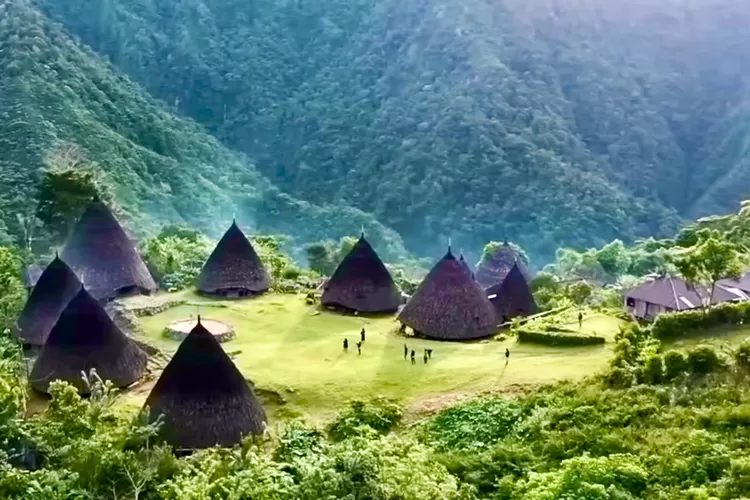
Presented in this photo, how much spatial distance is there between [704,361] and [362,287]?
11.5 m

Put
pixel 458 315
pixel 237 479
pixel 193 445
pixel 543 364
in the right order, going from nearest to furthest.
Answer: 1. pixel 237 479
2. pixel 193 445
3. pixel 543 364
4. pixel 458 315

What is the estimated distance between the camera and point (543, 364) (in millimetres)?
18625

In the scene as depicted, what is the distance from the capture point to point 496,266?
34.9 m

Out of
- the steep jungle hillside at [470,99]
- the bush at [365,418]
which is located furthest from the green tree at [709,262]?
the steep jungle hillside at [470,99]

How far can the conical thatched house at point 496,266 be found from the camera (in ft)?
113

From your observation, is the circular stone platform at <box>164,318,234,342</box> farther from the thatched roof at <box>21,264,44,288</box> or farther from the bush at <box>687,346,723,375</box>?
the bush at <box>687,346,723,375</box>

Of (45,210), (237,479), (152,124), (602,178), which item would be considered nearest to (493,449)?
(237,479)

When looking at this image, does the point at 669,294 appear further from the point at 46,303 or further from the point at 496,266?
the point at 46,303

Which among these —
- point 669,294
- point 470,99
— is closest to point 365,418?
point 669,294

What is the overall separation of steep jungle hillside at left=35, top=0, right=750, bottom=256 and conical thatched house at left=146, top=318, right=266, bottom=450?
100ft

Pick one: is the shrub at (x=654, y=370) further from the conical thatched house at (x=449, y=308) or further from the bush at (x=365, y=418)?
the conical thatched house at (x=449, y=308)

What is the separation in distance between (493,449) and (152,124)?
4118cm

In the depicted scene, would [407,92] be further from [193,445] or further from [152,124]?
[193,445]

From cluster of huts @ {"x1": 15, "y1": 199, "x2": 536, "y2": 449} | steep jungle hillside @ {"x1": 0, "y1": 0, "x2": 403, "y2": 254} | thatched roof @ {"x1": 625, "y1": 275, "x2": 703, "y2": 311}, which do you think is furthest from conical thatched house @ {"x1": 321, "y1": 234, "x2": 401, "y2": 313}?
steep jungle hillside @ {"x1": 0, "y1": 0, "x2": 403, "y2": 254}
